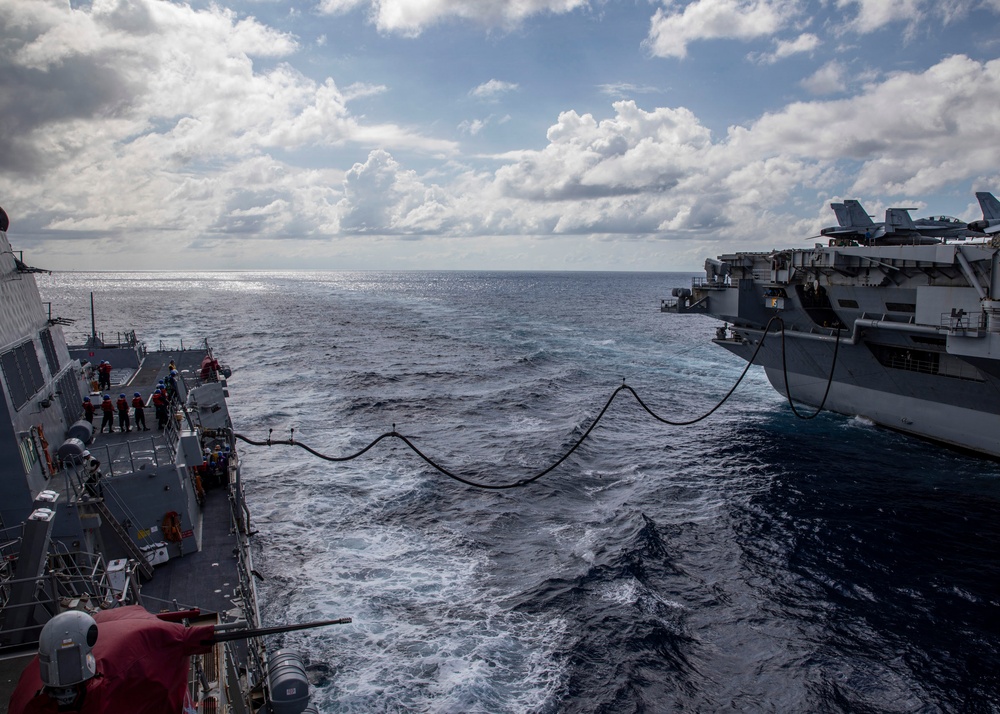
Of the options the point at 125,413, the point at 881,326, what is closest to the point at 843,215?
the point at 881,326

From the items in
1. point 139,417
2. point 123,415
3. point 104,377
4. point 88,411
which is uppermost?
point 104,377

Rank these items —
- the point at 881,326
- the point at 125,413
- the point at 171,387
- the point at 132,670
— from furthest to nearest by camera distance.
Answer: the point at 881,326 < the point at 171,387 < the point at 125,413 < the point at 132,670

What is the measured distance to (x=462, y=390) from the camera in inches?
1642

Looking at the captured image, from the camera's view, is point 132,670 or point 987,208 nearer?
point 132,670

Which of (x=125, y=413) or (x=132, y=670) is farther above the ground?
(x=132, y=670)

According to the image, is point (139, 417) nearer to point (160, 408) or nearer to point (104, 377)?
point (160, 408)

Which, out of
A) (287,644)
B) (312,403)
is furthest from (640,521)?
(312,403)

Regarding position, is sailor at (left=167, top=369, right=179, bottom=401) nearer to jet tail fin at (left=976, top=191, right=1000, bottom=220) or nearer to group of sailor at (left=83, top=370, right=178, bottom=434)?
group of sailor at (left=83, top=370, right=178, bottom=434)

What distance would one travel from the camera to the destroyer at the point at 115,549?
497cm

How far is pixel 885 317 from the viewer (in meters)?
26.4

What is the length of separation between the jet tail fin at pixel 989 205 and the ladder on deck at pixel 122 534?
34.7m

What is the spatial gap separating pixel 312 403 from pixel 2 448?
25722 millimetres

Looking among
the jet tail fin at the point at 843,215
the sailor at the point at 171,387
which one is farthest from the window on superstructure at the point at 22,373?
the jet tail fin at the point at 843,215

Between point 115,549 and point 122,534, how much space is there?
1.17 meters
